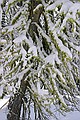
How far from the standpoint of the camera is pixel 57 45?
4.75 m

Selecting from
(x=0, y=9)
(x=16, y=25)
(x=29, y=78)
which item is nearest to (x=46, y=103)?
(x=29, y=78)

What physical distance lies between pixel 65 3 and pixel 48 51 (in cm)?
157

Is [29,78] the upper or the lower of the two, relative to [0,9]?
lower

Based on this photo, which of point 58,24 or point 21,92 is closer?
point 58,24

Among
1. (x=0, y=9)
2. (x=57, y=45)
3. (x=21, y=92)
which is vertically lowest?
(x=21, y=92)

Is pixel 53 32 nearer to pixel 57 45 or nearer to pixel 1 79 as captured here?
pixel 57 45

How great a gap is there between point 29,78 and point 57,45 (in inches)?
43.9

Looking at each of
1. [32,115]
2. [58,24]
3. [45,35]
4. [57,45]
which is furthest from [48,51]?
[32,115]

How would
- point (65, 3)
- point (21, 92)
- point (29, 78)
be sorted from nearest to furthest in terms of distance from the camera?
point (65, 3)
point (29, 78)
point (21, 92)

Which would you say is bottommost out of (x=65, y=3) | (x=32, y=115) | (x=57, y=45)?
(x=32, y=115)

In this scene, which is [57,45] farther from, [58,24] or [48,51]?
[48,51]

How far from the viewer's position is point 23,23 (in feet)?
17.0

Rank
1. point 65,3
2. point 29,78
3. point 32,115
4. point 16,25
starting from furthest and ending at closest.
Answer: point 32,115 → point 29,78 → point 16,25 → point 65,3

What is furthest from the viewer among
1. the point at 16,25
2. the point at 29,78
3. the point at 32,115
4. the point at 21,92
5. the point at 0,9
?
the point at 32,115
